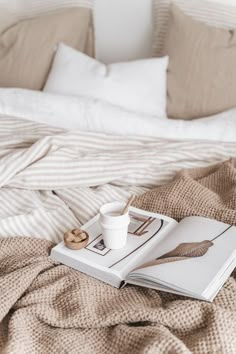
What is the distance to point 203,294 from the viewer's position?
96cm

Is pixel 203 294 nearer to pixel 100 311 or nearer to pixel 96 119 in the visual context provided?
pixel 100 311

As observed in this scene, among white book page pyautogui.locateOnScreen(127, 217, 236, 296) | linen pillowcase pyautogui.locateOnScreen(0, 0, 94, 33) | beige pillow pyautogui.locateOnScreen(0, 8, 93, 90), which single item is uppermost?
Result: linen pillowcase pyautogui.locateOnScreen(0, 0, 94, 33)

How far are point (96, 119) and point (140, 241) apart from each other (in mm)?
621

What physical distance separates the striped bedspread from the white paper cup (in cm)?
16

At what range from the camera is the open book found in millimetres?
998

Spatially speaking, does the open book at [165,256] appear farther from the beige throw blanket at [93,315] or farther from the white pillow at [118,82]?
the white pillow at [118,82]

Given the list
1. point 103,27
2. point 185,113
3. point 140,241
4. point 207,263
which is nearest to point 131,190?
point 140,241

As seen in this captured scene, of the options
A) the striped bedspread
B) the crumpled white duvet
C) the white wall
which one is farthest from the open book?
the white wall

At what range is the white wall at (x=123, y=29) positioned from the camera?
222cm

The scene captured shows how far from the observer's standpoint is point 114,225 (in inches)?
43.4

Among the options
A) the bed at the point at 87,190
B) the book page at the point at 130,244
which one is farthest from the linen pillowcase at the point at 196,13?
the book page at the point at 130,244

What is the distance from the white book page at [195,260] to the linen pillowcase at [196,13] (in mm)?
1022

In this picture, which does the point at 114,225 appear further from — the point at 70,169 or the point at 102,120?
the point at 102,120

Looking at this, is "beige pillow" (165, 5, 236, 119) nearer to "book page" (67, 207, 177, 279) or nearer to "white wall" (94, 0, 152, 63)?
"white wall" (94, 0, 152, 63)
